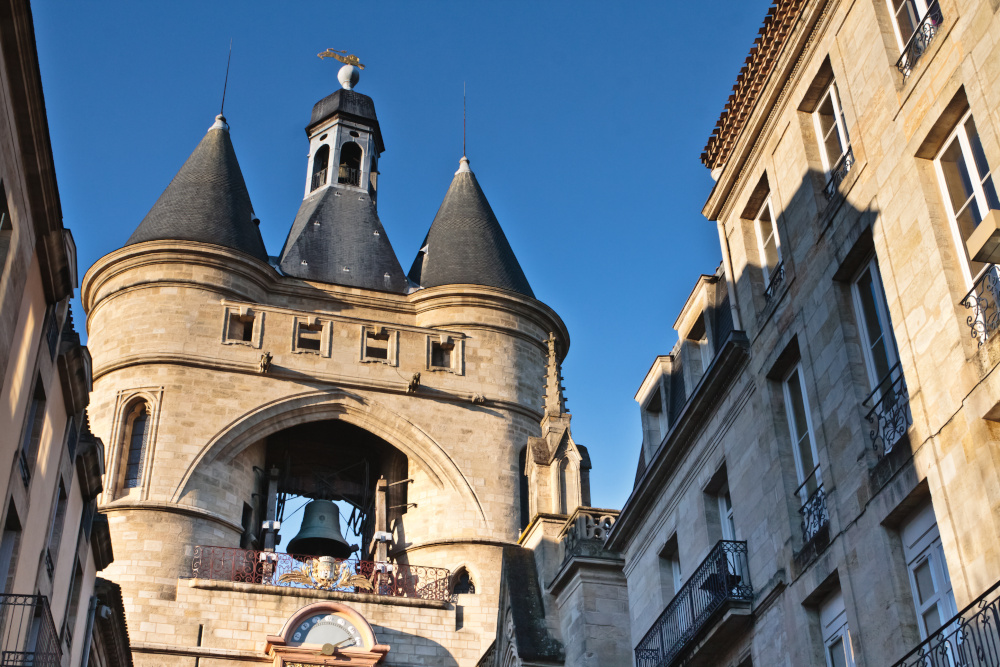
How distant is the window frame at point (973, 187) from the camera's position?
290 inches

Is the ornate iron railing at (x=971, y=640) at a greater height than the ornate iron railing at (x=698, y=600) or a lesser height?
lesser

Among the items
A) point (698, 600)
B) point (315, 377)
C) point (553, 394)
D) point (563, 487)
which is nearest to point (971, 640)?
point (698, 600)

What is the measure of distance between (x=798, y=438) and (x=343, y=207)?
22.2 metres

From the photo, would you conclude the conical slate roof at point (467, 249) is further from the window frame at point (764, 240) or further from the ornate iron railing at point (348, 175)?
the window frame at point (764, 240)

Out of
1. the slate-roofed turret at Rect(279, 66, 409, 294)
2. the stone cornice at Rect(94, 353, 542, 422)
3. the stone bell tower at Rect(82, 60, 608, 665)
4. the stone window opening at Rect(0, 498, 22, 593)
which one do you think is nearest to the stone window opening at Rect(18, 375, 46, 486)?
the stone window opening at Rect(0, 498, 22, 593)

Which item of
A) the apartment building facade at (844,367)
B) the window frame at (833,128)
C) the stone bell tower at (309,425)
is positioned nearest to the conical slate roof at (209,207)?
the stone bell tower at (309,425)

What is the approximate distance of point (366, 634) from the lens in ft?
69.2

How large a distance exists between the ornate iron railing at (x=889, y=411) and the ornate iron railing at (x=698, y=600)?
84.5 inches

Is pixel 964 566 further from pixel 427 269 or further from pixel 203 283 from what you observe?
pixel 427 269

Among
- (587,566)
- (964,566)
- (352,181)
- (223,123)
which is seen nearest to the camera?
(964,566)

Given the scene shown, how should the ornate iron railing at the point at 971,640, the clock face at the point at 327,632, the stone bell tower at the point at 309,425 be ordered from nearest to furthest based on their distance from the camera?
the ornate iron railing at the point at 971,640
the clock face at the point at 327,632
the stone bell tower at the point at 309,425

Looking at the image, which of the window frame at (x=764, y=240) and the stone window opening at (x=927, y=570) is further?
the window frame at (x=764, y=240)

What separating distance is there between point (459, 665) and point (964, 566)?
51.1 feet

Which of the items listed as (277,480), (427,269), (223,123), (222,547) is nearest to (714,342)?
(222,547)
